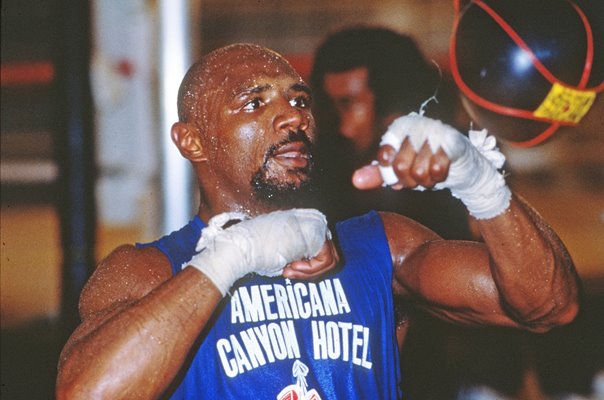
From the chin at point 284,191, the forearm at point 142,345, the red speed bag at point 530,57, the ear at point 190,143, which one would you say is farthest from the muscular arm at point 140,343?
the red speed bag at point 530,57

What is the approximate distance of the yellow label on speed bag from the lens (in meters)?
2.65

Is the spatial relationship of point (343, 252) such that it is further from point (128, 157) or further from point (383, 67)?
point (128, 157)

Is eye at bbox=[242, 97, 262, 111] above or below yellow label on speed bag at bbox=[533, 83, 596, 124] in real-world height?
above

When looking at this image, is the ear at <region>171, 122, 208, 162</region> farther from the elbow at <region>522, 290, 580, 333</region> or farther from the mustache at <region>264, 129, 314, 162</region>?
the elbow at <region>522, 290, 580, 333</region>

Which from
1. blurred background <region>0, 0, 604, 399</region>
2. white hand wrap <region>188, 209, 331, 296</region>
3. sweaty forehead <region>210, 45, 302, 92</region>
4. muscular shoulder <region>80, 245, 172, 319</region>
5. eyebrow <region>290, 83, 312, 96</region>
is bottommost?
blurred background <region>0, 0, 604, 399</region>

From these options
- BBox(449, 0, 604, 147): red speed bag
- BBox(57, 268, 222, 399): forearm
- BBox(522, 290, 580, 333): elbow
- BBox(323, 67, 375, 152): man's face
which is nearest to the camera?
BBox(57, 268, 222, 399): forearm

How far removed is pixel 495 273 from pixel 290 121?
0.58 metres

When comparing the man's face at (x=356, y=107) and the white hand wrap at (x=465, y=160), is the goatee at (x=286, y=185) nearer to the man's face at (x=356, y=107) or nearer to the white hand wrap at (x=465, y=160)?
the white hand wrap at (x=465, y=160)

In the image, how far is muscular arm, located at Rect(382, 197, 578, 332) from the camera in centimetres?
152

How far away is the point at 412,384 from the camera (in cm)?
305

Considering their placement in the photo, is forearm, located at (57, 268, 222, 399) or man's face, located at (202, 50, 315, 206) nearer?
forearm, located at (57, 268, 222, 399)

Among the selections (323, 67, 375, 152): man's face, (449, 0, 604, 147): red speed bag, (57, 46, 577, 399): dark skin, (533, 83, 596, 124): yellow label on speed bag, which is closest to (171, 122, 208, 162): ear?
(57, 46, 577, 399): dark skin

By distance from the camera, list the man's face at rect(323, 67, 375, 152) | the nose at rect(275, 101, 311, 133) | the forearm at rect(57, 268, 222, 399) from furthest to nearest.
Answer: the man's face at rect(323, 67, 375, 152)
the nose at rect(275, 101, 311, 133)
the forearm at rect(57, 268, 222, 399)

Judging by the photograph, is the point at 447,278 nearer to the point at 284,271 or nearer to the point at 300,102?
the point at 284,271
